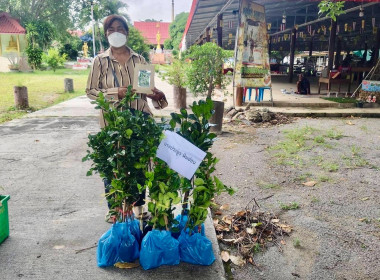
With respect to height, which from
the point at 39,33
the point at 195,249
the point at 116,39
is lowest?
the point at 195,249

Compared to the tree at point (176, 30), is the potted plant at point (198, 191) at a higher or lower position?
lower

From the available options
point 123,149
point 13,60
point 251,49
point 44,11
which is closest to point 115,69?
point 123,149

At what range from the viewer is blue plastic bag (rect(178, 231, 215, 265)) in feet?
7.77

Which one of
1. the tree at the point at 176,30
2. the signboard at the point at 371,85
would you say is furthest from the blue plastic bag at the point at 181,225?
the tree at the point at 176,30

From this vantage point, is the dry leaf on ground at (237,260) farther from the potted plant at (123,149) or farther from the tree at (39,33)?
the tree at (39,33)

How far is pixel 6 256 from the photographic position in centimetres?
253

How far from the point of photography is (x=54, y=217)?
3195 mm

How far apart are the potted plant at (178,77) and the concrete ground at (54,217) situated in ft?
11.1

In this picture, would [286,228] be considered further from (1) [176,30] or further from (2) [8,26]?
(1) [176,30]

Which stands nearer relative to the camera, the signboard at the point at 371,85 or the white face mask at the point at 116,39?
the white face mask at the point at 116,39

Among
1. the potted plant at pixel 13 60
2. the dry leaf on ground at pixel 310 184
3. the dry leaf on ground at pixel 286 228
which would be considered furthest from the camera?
the potted plant at pixel 13 60

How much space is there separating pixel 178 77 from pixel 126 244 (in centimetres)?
698

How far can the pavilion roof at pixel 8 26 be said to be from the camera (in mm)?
31091

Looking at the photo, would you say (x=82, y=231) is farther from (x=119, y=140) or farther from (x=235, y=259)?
(x=235, y=259)
